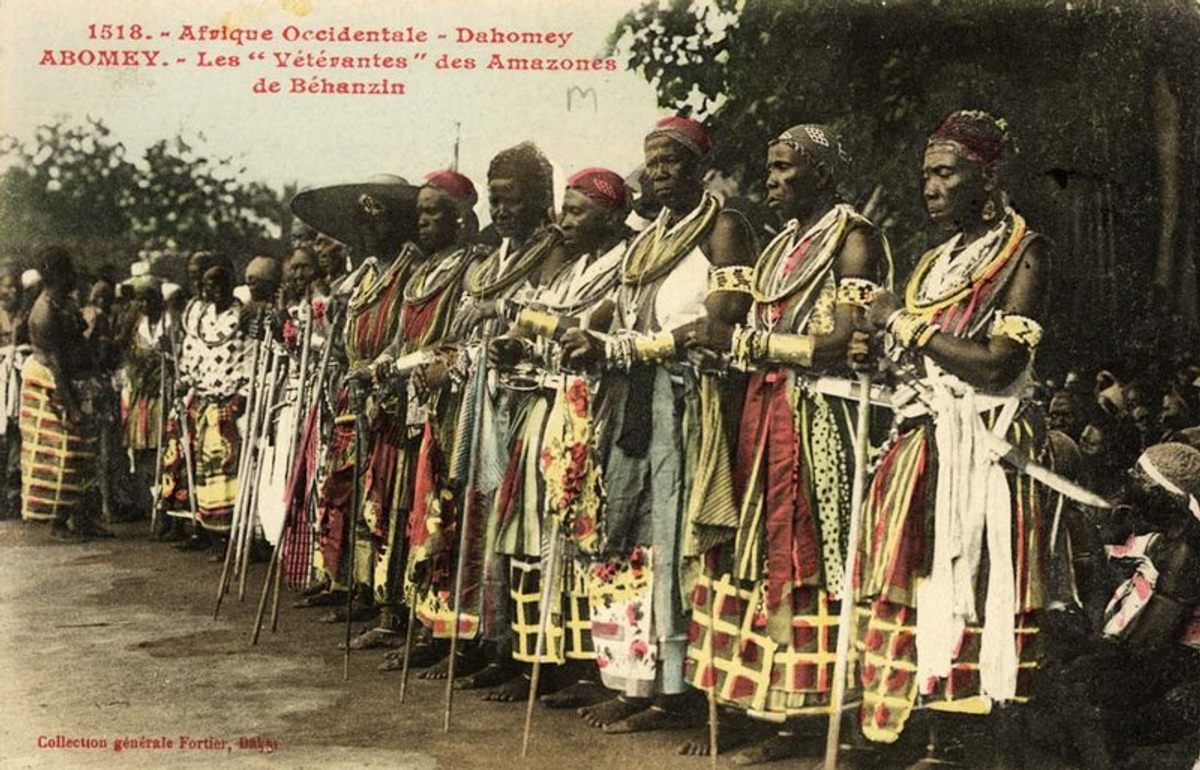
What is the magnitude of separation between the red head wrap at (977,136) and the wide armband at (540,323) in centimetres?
166

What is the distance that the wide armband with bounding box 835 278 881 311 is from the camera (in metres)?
5.39

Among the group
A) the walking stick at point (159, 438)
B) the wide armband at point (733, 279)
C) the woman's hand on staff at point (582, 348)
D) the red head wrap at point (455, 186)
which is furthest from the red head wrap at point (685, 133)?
the walking stick at point (159, 438)

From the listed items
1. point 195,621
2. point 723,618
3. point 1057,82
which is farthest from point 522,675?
point 1057,82

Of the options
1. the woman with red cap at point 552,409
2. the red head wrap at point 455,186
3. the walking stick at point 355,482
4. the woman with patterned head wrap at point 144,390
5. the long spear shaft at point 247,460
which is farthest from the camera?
the woman with patterned head wrap at point 144,390

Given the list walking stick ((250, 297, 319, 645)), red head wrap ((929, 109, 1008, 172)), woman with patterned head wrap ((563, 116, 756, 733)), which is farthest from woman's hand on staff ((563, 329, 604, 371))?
walking stick ((250, 297, 319, 645))

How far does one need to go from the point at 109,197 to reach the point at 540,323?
2427 mm

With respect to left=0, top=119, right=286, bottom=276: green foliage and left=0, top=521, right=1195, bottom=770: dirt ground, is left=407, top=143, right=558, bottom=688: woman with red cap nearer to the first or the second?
left=0, top=521, right=1195, bottom=770: dirt ground

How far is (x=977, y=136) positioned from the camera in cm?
527

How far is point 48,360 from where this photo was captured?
8.37m

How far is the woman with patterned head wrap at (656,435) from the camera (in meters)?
5.81

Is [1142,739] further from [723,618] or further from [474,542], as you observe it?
[474,542]

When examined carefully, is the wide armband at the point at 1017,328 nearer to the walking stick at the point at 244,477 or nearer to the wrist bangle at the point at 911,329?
the wrist bangle at the point at 911,329

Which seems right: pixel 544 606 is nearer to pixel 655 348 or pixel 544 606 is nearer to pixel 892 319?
pixel 655 348

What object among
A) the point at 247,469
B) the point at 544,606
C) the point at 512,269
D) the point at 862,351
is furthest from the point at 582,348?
the point at 247,469
